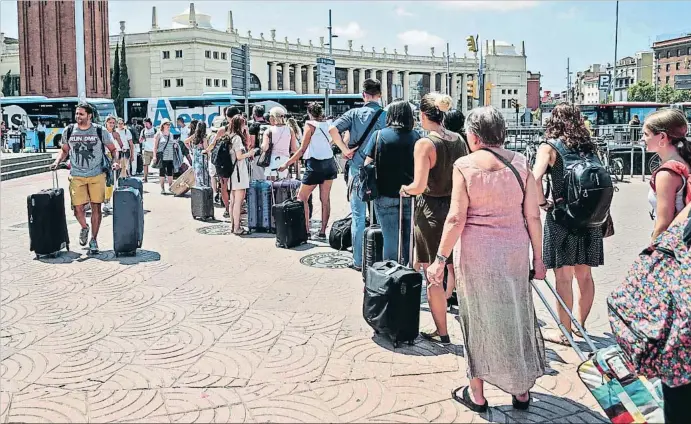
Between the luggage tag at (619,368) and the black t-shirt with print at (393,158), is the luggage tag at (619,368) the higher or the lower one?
the lower one

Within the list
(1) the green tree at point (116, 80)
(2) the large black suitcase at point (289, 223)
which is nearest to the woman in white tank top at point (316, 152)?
(2) the large black suitcase at point (289, 223)

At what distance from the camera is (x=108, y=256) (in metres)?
8.16

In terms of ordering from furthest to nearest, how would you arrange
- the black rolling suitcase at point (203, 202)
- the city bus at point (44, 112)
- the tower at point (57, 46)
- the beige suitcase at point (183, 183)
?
the tower at point (57, 46), the city bus at point (44, 112), the beige suitcase at point (183, 183), the black rolling suitcase at point (203, 202)

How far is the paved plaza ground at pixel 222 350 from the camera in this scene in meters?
3.91

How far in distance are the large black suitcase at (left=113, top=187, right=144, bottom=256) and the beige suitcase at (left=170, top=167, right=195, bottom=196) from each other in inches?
245

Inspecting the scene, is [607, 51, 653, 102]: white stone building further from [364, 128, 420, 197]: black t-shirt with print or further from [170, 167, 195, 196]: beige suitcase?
[364, 128, 420, 197]: black t-shirt with print

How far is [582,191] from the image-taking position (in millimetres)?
4605

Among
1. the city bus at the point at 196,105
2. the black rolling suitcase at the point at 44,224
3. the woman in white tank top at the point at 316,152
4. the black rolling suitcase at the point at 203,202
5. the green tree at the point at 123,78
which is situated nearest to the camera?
the black rolling suitcase at the point at 44,224

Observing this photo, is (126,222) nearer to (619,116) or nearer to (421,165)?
(421,165)

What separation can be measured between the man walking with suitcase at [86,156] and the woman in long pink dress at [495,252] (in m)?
5.70

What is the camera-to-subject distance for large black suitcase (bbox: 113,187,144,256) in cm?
809

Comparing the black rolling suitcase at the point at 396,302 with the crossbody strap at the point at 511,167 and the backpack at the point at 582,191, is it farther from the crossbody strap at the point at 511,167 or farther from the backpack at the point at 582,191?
the crossbody strap at the point at 511,167

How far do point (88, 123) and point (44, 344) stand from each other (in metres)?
3.83

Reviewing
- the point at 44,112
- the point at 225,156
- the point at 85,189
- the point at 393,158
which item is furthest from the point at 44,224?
the point at 44,112
